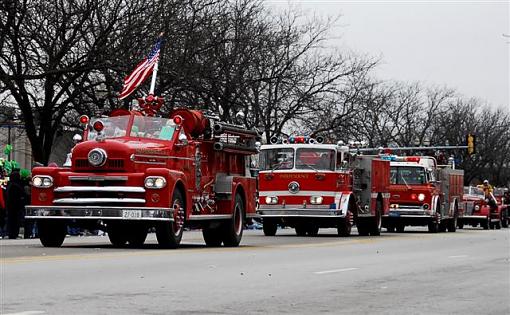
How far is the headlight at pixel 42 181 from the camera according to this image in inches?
869

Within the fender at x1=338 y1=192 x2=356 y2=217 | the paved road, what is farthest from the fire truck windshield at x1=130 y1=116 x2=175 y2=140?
the fender at x1=338 y1=192 x2=356 y2=217

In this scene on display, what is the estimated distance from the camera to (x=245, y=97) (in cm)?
5347

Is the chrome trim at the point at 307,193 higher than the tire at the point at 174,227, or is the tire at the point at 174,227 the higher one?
the chrome trim at the point at 307,193

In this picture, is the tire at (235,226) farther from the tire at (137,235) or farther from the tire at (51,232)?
the tire at (51,232)

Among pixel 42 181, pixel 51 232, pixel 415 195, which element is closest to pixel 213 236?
pixel 51 232

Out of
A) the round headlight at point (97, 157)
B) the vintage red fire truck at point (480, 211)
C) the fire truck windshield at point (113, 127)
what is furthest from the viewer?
the vintage red fire truck at point (480, 211)

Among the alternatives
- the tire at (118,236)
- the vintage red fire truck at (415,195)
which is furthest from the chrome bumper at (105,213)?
the vintage red fire truck at (415,195)

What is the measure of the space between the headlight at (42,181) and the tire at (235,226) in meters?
4.51

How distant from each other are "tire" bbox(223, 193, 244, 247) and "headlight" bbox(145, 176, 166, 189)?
3772mm

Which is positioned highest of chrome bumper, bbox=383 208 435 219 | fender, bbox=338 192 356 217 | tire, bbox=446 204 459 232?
fender, bbox=338 192 356 217

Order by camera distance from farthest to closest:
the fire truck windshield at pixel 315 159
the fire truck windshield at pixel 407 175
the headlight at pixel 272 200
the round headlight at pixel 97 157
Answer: the fire truck windshield at pixel 407 175 → the headlight at pixel 272 200 → the fire truck windshield at pixel 315 159 → the round headlight at pixel 97 157

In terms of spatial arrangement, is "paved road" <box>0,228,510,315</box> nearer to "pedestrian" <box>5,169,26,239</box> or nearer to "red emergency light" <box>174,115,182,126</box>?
"red emergency light" <box>174,115,182,126</box>

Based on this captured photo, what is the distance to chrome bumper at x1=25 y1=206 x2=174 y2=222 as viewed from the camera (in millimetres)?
21406

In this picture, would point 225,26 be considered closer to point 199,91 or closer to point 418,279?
point 199,91
